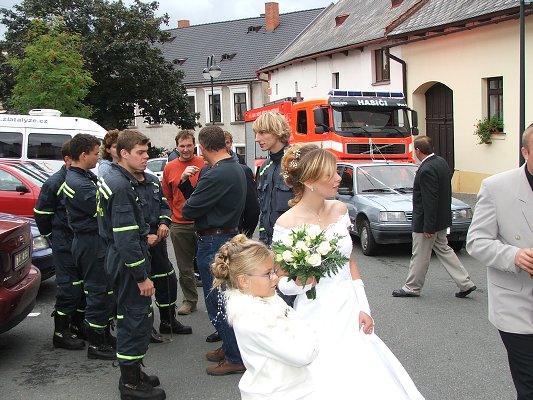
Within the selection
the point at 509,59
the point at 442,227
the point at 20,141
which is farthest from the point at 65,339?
the point at 509,59

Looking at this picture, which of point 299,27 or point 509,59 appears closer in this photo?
point 509,59

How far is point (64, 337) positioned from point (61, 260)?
75 cm

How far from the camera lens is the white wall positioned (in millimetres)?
25263

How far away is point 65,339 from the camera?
19.8ft

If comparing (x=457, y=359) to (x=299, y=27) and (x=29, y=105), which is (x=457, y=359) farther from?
(x=299, y=27)

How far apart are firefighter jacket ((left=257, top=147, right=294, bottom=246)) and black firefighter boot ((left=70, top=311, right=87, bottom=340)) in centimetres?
215

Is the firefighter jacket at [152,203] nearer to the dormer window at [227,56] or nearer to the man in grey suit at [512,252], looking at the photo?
the man in grey suit at [512,252]

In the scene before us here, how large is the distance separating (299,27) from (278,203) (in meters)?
43.5

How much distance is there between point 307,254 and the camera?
128 inches

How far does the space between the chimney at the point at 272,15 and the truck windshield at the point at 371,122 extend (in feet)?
111

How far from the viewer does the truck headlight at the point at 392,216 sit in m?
10.3

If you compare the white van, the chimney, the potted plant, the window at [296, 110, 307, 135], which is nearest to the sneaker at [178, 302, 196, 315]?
the white van

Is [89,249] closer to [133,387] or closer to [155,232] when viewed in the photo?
[155,232]

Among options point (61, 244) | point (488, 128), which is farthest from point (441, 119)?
point (61, 244)
